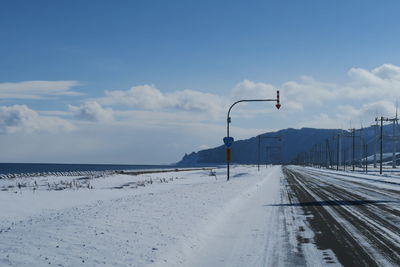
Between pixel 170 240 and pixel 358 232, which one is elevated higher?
pixel 170 240

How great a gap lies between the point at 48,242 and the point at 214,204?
8.26 m

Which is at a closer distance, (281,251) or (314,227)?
(281,251)

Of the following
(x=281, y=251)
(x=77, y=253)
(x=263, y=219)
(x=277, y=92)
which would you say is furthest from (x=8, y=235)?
(x=277, y=92)

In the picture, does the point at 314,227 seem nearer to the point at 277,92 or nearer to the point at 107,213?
the point at 107,213

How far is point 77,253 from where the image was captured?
289 inches

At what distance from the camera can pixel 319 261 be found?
7.66 meters

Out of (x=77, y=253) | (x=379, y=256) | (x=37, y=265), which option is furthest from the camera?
(x=379, y=256)

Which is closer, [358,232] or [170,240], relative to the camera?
[170,240]

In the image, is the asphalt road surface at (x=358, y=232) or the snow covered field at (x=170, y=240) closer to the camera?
the snow covered field at (x=170, y=240)

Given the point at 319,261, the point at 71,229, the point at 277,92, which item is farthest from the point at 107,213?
the point at 277,92

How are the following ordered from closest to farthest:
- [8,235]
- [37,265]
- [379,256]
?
[37,265] < [379,256] < [8,235]

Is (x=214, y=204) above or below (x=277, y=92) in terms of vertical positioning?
below

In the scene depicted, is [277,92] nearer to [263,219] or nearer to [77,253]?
[263,219]

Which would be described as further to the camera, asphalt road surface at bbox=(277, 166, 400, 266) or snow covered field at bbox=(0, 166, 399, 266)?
asphalt road surface at bbox=(277, 166, 400, 266)
